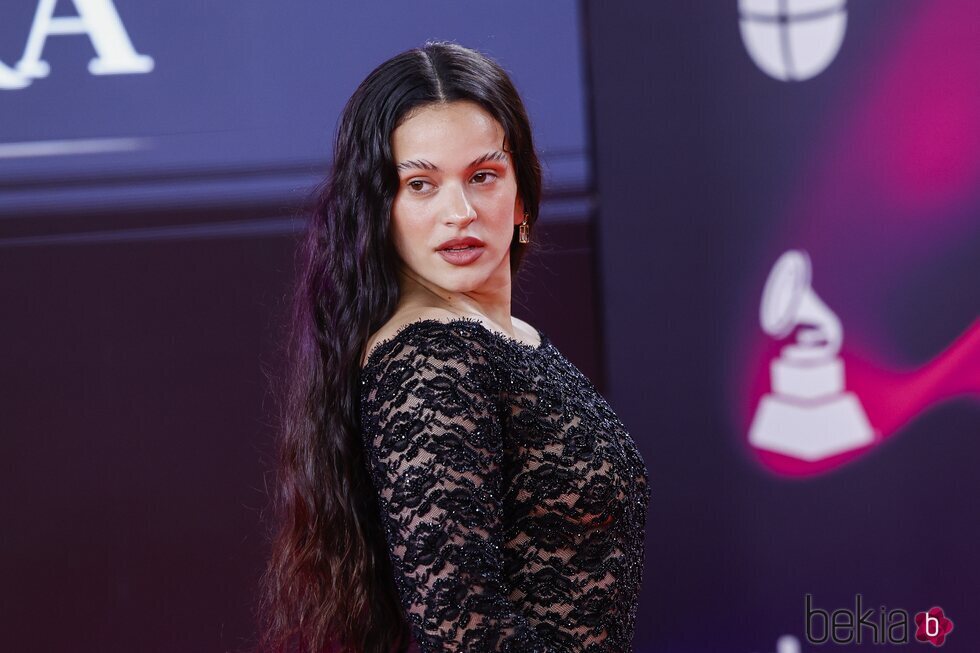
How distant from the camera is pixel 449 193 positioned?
1.44m

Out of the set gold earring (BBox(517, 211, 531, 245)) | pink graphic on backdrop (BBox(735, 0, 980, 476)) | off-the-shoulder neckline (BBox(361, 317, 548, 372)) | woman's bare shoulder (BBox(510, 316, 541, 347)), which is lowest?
off-the-shoulder neckline (BBox(361, 317, 548, 372))

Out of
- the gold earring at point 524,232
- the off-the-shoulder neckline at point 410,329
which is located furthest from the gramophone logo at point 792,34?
the off-the-shoulder neckline at point 410,329

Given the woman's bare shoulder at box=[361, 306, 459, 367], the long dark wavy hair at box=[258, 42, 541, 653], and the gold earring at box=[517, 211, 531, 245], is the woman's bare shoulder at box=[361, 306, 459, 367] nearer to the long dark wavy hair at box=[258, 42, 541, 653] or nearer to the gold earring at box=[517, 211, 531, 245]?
the long dark wavy hair at box=[258, 42, 541, 653]

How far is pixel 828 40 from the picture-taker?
8.76 ft

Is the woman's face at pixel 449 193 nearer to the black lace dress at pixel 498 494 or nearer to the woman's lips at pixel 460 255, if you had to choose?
the woman's lips at pixel 460 255

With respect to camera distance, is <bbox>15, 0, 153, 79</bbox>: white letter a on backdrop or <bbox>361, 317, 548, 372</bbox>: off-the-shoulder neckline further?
<bbox>15, 0, 153, 79</bbox>: white letter a on backdrop

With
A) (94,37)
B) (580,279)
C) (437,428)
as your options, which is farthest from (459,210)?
(94,37)

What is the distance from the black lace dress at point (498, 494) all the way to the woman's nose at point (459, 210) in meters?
0.14

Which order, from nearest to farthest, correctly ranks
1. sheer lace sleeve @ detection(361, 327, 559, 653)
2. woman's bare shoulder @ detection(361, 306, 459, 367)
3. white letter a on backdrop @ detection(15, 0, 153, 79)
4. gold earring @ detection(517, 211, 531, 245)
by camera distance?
sheer lace sleeve @ detection(361, 327, 559, 653), woman's bare shoulder @ detection(361, 306, 459, 367), gold earring @ detection(517, 211, 531, 245), white letter a on backdrop @ detection(15, 0, 153, 79)

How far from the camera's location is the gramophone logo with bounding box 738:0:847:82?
2648 mm

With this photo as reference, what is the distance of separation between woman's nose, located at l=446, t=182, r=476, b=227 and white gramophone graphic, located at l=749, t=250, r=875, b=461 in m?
1.46

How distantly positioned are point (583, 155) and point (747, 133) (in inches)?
17.1

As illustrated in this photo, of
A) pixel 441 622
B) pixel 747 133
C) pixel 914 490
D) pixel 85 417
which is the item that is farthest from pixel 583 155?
pixel 441 622

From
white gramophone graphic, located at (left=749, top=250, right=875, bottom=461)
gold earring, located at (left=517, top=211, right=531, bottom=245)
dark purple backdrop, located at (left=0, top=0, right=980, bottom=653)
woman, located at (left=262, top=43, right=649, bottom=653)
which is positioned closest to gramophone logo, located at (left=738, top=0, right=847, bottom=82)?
dark purple backdrop, located at (left=0, top=0, right=980, bottom=653)
